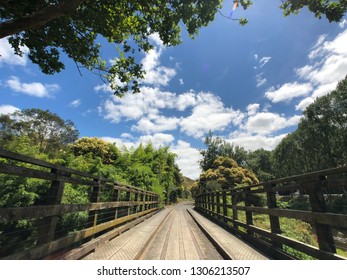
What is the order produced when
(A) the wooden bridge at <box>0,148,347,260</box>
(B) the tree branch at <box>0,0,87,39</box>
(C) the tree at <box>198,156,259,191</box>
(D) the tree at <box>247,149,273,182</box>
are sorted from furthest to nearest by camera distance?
(D) the tree at <box>247,149,273,182</box>
(C) the tree at <box>198,156,259,191</box>
(B) the tree branch at <box>0,0,87,39</box>
(A) the wooden bridge at <box>0,148,347,260</box>

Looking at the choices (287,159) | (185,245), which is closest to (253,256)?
(185,245)

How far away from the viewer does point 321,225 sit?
2.82 meters

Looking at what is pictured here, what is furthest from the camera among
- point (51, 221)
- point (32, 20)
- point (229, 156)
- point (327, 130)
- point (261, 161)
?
point (261, 161)

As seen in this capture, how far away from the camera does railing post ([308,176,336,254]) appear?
108 inches

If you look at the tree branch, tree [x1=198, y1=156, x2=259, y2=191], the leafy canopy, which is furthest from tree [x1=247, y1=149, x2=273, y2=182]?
the tree branch

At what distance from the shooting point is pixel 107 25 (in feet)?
18.0

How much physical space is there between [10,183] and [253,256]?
556 centimetres

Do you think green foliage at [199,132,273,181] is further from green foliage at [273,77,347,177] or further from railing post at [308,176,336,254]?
railing post at [308,176,336,254]

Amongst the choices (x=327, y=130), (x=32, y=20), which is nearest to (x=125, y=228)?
(x=32, y=20)

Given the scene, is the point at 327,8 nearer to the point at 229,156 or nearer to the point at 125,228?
the point at 125,228

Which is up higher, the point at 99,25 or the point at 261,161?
the point at 261,161

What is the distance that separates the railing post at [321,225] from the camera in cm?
276

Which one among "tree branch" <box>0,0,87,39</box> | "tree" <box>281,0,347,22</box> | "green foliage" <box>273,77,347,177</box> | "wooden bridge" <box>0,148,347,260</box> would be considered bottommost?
"wooden bridge" <box>0,148,347,260</box>
